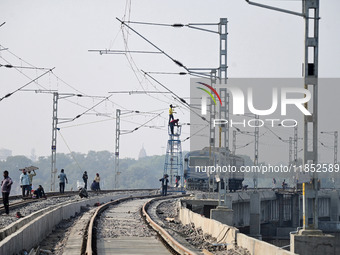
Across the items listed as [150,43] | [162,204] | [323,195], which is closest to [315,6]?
[150,43]

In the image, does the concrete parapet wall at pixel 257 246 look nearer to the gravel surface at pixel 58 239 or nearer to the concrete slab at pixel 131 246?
the concrete slab at pixel 131 246

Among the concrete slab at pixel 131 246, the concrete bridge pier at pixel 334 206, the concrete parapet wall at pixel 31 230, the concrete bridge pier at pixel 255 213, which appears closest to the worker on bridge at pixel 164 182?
the concrete bridge pier at pixel 255 213

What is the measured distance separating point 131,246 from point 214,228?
2.82m

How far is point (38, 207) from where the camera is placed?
113 feet

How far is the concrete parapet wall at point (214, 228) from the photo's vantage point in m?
19.1

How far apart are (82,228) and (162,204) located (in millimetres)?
20232

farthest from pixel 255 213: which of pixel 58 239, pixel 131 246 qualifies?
pixel 131 246

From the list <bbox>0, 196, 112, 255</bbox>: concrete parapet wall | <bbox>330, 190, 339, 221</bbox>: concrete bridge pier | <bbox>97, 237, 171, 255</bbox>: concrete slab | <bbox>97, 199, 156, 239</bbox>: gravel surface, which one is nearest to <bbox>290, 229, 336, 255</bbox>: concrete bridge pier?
<bbox>97, 237, 171, 255</bbox>: concrete slab

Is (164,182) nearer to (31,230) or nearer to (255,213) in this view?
(255,213)

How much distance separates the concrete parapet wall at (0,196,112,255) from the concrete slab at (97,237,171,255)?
65.7 inches

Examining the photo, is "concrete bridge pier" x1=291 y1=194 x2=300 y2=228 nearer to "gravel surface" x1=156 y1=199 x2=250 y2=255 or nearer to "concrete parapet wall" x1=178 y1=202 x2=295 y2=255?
"gravel surface" x1=156 y1=199 x2=250 y2=255

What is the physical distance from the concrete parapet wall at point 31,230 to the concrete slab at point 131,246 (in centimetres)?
167

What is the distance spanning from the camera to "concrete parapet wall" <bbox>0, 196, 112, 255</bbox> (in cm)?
1510

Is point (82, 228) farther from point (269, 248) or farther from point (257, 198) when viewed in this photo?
point (257, 198)
